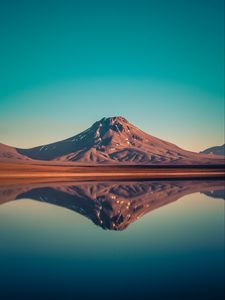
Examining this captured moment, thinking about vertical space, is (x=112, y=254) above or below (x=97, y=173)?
below

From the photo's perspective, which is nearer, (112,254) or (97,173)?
(112,254)

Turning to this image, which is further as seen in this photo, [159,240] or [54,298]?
[159,240]

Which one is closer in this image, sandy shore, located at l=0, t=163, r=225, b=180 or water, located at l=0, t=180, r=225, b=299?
water, located at l=0, t=180, r=225, b=299

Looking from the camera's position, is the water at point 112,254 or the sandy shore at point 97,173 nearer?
the water at point 112,254

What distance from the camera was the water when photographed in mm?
9578

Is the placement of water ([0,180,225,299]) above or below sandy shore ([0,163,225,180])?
below

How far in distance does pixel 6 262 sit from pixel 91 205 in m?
16.0

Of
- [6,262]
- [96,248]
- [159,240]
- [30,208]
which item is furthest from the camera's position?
[30,208]

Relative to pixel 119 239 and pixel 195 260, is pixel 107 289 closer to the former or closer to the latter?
pixel 195 260

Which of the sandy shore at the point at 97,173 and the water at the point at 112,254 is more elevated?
the sandy shore at the point at 97,173

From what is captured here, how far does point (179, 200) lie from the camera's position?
31.3 m

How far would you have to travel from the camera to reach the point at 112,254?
13102 mm

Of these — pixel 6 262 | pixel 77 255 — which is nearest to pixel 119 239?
pixel 77 255

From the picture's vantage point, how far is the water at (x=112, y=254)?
958 cm
